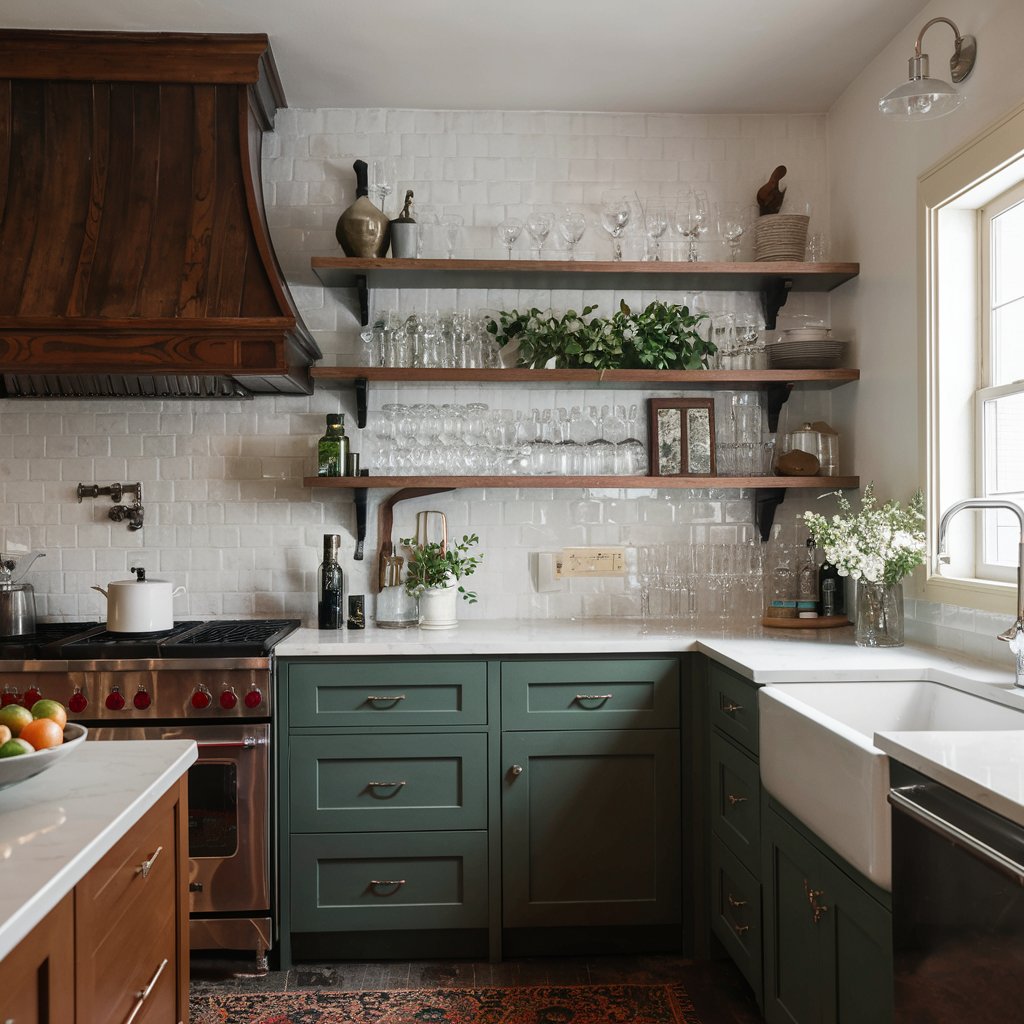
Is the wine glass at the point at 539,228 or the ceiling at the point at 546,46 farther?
the wine glass at the point at 539,228

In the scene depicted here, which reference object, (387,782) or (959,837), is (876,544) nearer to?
(959,837)

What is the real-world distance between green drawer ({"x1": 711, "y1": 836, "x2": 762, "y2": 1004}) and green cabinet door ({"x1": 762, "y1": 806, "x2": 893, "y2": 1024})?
0.07 m

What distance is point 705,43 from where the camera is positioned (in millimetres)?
3045

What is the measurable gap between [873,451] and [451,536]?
1525 mm

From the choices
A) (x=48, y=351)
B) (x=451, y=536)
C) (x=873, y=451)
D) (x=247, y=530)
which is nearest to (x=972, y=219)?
(x=873, y=451)

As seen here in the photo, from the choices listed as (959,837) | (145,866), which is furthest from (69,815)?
(959,837)

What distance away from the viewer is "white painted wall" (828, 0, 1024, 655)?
8.25 ft

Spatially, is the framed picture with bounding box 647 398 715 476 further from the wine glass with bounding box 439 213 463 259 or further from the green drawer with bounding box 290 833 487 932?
the green drawer with bounding box 290 833 487 932

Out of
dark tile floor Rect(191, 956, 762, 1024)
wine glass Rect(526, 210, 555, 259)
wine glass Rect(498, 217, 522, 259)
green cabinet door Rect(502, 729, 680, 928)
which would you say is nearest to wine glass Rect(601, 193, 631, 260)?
wine glass Rect(526, 210, 555, 259)

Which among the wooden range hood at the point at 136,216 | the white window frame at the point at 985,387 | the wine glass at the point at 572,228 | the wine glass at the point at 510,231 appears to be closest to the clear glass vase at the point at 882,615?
the white window frame at the point at 985,387

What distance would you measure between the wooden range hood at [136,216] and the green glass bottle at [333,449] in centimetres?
24

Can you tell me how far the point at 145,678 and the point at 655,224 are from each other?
2294mm

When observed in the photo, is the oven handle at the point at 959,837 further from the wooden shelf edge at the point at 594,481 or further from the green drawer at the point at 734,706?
the wooden shelf edge at the point at 594,481

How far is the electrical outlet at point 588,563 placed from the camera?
11.5 ft
